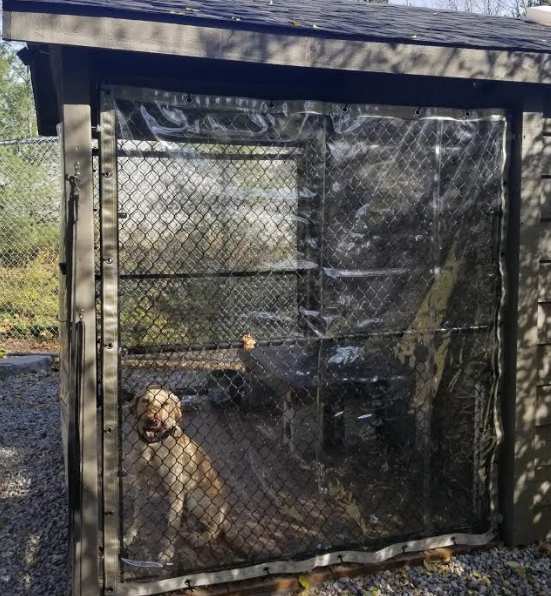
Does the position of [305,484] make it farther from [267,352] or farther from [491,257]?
[491,257]

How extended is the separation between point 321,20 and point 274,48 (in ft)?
1.78

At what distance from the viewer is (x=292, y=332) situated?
3.34 meters

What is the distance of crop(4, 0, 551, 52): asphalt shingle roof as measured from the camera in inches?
103

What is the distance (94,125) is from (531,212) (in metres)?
2.18

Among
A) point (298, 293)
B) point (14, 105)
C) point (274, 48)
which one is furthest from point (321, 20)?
point (14, 105)

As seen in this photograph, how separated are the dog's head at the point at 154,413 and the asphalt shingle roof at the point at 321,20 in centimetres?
159

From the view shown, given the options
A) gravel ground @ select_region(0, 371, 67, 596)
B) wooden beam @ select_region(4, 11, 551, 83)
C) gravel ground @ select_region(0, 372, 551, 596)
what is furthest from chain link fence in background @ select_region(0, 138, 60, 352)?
wooden beam @ select_region(4, 11, 551, 83)

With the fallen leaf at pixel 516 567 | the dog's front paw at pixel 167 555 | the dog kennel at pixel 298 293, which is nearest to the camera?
the dog kennel at pixel 298 293

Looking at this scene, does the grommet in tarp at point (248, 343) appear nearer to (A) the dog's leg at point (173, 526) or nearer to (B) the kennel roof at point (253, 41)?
(A) the dog's leg at point (173, 526)

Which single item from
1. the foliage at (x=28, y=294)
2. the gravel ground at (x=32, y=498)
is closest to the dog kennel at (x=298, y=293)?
the gravel ground at (x=32, y=498)

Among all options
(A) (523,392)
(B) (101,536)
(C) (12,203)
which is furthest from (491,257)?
(C) (12,203)

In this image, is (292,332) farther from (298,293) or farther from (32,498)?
(32,498)

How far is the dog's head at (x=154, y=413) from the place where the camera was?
2988 mm

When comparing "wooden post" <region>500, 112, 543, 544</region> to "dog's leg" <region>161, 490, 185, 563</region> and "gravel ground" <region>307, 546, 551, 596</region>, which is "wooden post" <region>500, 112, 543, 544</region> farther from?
"dog's leg" <region>161, 490, 185, 563</region>
